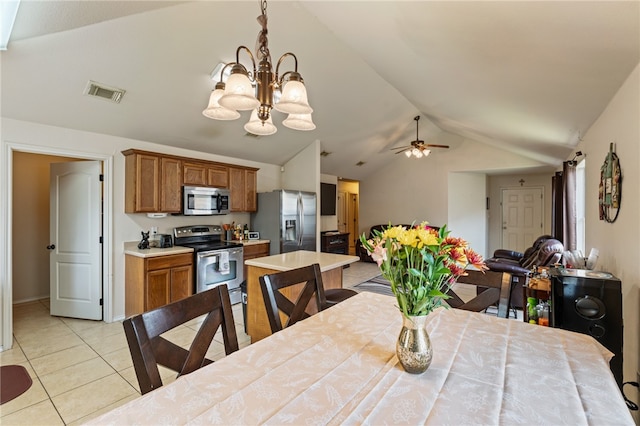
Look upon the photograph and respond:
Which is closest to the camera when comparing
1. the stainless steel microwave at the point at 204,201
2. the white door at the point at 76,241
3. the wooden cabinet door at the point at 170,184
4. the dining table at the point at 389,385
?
the dining table at the point at 389,385

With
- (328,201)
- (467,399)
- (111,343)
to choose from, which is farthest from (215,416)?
(328,201)

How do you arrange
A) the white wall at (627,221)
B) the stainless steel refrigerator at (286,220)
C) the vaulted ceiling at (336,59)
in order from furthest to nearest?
the stainless steel refrigerator at (286,220)
the white wall at (627,221)
the vaulted ceiling at (336,59)

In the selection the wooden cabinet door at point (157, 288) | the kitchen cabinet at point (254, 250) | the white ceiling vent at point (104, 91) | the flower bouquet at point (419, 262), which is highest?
the white ceiling vent at point (104, 91)

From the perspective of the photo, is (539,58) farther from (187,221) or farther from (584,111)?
(187,221)

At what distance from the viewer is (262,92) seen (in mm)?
1871

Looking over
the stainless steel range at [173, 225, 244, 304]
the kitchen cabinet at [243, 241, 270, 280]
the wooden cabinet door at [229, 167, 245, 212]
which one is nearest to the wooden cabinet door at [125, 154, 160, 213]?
the stainless steel range at [173, 225, 244, 304]

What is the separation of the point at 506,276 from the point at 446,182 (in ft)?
20.1

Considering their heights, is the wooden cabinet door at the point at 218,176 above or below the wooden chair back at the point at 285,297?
above

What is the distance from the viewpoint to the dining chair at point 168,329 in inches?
39.9

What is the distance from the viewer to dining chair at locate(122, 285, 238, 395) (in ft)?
3.32

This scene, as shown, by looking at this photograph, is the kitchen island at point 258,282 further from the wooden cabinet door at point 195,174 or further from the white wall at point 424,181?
the white wall at point 424,181

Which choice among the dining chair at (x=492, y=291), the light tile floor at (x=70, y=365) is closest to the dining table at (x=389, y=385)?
the dining chair at (x=492, y=291)

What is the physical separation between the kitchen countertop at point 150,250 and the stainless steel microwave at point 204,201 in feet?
1.84

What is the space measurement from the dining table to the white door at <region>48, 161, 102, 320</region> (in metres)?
3.55
